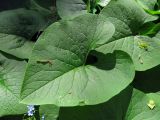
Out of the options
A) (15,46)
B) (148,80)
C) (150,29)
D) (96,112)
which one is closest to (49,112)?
(96,112)

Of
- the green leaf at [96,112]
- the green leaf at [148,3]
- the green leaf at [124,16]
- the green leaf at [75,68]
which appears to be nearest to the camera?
the green leaf at [75,68]

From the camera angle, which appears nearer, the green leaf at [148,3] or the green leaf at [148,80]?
the green leaf at [148,80]

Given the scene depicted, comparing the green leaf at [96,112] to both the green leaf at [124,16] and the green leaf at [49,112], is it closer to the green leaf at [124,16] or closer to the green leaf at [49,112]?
the green leaf at [49,112]

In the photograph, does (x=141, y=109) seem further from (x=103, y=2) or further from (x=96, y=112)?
(x=103, y=2)

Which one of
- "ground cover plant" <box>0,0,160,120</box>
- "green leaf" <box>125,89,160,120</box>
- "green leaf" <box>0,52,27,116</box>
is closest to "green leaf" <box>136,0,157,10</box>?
"ground cover plant" <box>0,0,160,120</box>

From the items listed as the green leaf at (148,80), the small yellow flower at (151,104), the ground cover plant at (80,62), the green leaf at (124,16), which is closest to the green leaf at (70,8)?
the ground cover plant at (80,62)

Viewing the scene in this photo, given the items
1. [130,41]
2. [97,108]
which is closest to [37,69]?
[97,108]

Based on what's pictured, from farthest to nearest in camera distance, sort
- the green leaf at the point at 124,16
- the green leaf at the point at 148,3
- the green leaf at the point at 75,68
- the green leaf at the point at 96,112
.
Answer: the green leaf at the point at 148,3
the green leaf at the point at 124,16
the green leaf at the point at 96,112
the green leaf at the point at 75,68

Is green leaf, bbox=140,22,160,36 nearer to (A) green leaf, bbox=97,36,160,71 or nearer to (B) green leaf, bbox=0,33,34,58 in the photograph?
(A) green leaf, bbox=97,36,160,71
